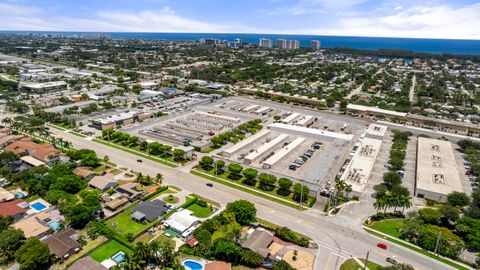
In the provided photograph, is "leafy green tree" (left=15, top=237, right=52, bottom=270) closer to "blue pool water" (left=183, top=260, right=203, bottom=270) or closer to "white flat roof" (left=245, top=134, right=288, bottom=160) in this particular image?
"blue pool water" (left=183, top=260, right=203, bottom=270)

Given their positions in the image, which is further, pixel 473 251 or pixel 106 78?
pixel 106 78

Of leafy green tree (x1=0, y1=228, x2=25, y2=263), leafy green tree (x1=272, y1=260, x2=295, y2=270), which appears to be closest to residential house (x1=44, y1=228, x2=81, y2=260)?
leafy green tree (x1=0, y1=228, x2=25, y2=263)

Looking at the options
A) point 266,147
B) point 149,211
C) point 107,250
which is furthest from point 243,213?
point 266,147

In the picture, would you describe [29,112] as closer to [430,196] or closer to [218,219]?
[218,219]

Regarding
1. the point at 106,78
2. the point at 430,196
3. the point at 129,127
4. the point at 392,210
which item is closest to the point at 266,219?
the point at 392,210

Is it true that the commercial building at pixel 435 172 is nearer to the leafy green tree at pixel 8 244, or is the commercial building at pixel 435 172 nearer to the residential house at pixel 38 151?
the leafy green tree at pixel 8 244
